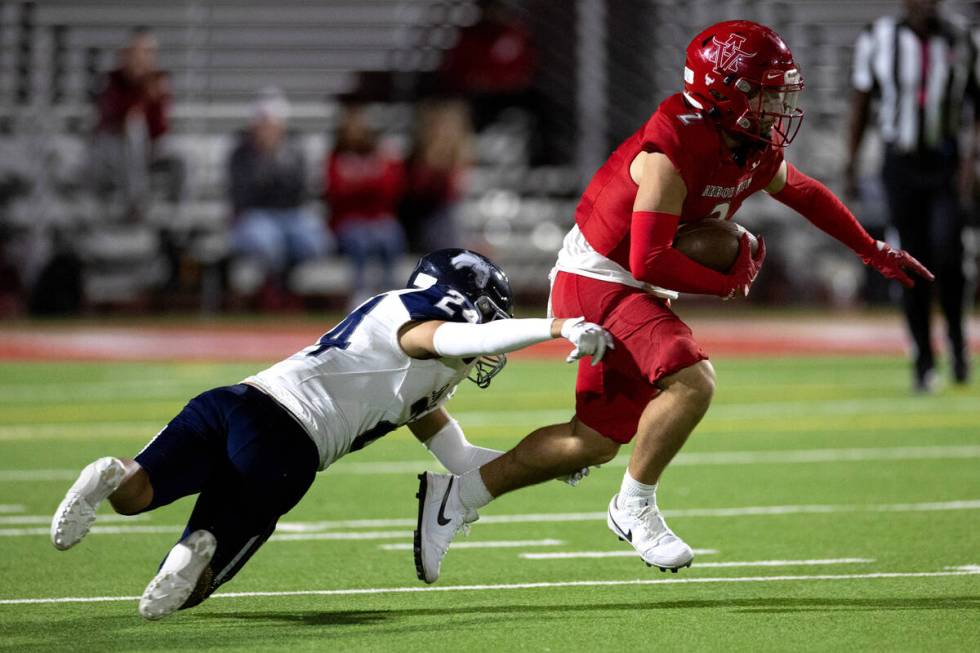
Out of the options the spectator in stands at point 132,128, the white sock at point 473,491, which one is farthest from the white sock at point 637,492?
the spectator in stands at point 132,128

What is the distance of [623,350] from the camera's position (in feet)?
16.9

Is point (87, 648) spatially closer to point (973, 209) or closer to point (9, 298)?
point (9, 298)

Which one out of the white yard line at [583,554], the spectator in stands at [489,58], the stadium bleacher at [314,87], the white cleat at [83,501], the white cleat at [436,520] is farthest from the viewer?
the spectator in stands at [489,58]

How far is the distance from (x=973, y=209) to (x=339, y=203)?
647 centimetres

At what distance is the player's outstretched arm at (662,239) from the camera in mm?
4980

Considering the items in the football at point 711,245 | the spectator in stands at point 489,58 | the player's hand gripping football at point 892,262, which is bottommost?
the spectator in stands at point 489,58

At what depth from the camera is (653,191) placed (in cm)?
501

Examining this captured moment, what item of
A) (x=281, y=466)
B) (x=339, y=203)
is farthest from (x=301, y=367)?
(x=339, y=203)

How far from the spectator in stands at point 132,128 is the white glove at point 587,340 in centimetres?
1269

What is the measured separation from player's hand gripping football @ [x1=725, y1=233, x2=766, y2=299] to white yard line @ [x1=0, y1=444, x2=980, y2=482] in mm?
2988

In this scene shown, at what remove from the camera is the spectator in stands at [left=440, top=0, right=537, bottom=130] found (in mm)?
17969

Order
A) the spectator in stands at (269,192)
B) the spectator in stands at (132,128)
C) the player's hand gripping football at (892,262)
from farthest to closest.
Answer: the spectator in stands at (132,128)
the spectator in stands at (269,192)
the player's hand gripping football at (892,262)

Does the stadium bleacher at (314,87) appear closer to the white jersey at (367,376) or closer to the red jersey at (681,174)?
the red jersey at (681,174)

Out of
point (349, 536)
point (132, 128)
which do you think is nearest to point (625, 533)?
point (349, 536)
